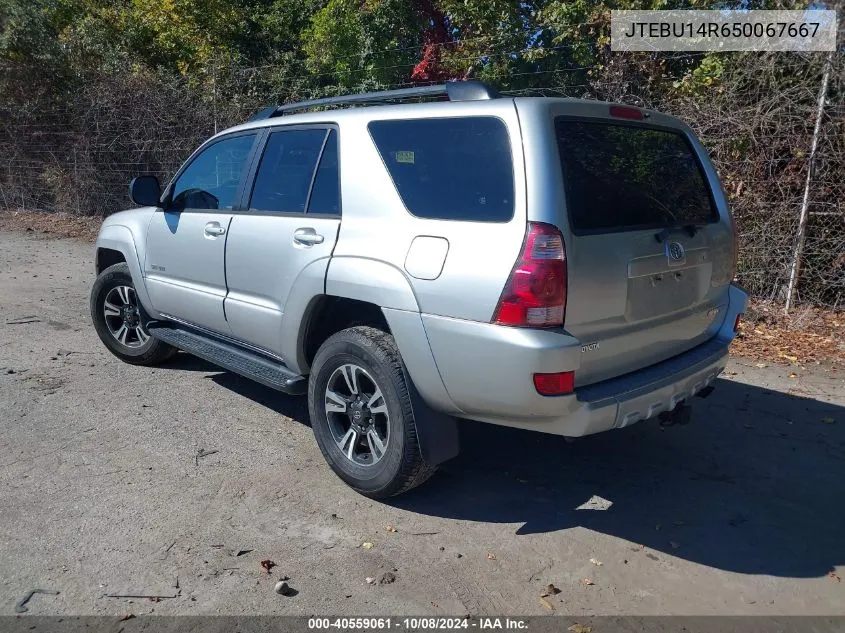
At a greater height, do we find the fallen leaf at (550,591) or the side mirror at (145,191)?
the side mirror at (145,191)

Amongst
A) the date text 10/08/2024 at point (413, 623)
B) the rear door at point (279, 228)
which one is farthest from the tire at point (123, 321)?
the date text 10/08/2024 at point (413, 623)

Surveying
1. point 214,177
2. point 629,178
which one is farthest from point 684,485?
point 214,177

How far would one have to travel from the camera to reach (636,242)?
3.29 meters

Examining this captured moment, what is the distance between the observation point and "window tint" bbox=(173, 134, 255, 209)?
465 centimetres

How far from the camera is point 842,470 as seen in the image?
418cm

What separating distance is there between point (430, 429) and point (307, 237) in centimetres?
127

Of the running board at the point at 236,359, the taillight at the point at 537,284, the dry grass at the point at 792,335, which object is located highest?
→ the taillight at the point at 537,284

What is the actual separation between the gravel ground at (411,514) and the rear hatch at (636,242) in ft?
2.74

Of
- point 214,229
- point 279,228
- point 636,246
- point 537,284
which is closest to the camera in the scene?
point 537,284

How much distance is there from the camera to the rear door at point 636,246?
3.11 m

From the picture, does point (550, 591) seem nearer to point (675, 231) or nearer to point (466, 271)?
point (466, 271)

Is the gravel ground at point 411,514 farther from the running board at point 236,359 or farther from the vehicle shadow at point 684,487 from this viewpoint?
the running board at point 236,359

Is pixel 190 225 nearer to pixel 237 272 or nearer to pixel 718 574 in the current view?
pixel 237 272

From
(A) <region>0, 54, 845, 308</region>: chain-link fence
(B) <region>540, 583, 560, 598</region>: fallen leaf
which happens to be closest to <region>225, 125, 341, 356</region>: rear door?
(B) <region>540, 583, 560, 598</region>: fallen leaf
